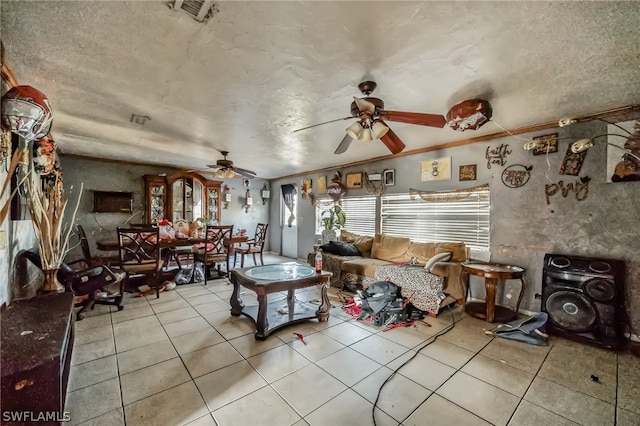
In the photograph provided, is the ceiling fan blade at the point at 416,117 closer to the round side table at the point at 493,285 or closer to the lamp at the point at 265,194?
the round side table at the point at 493,285

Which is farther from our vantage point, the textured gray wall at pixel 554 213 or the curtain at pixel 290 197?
the curtain at pixel 290 197

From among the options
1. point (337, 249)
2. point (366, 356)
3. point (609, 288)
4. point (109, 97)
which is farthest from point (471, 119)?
point (109, 97)

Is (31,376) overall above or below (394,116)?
below

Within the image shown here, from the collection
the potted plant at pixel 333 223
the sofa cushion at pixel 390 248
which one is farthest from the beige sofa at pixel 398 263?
the potted plant at pixel 333 223

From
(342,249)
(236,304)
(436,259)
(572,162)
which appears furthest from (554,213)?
(236,304)

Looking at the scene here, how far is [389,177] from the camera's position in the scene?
4.79 m

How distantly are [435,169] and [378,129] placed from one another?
225 cm

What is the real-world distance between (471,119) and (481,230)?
2.01m

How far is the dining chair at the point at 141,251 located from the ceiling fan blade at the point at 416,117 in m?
3.43

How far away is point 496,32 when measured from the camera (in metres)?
1.57

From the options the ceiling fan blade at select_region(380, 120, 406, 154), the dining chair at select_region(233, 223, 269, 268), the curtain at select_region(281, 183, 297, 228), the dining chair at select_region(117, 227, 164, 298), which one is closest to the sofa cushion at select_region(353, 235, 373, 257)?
the dining chair at select_region(233, 223, 269, 268)

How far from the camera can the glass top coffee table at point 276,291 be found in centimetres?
254

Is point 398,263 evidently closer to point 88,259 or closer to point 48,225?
point 48,225

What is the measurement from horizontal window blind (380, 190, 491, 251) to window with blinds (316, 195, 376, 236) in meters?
0.27
